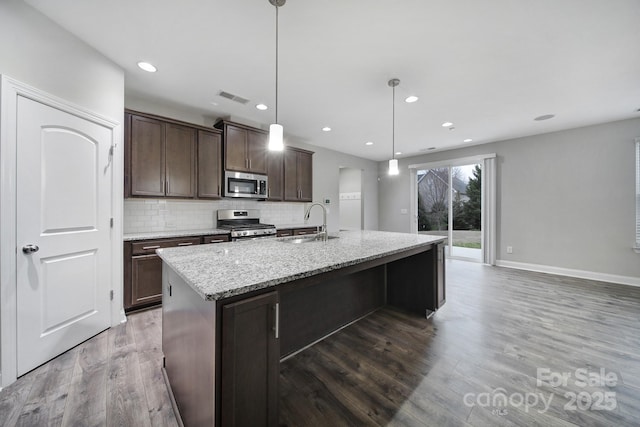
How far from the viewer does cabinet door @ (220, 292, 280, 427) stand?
0.88 metres

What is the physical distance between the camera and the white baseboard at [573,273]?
12.1 feet

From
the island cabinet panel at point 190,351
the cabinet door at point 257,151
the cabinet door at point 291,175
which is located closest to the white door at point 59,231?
the island cabinet panel at point 190,351

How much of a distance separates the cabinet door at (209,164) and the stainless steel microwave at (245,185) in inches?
5.0

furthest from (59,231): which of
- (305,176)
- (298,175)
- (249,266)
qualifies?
(305,176)

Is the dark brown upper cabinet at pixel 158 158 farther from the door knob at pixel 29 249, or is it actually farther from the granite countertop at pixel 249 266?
the granite countertop at pixel 249 266

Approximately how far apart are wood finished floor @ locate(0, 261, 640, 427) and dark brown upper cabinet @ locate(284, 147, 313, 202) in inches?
105

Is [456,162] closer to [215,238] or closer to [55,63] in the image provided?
[215,238]

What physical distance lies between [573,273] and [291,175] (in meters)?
5.22

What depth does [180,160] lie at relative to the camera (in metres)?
3.17

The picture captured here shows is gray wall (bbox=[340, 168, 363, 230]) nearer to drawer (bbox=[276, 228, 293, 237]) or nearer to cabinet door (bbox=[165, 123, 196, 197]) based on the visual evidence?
drawer (bbox=[276, 228, 293, 237])

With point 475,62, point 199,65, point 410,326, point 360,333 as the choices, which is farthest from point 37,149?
point 475,62

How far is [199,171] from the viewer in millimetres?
3355

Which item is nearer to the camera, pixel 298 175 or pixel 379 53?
pixel 379 53

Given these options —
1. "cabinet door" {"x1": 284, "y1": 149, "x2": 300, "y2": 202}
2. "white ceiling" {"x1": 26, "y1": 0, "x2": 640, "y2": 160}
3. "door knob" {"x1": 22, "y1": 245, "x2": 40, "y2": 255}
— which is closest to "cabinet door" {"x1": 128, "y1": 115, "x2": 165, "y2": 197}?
"white ceiling" {"x1": 26, "y1": 0, "x2": 640, "y2": 160}
